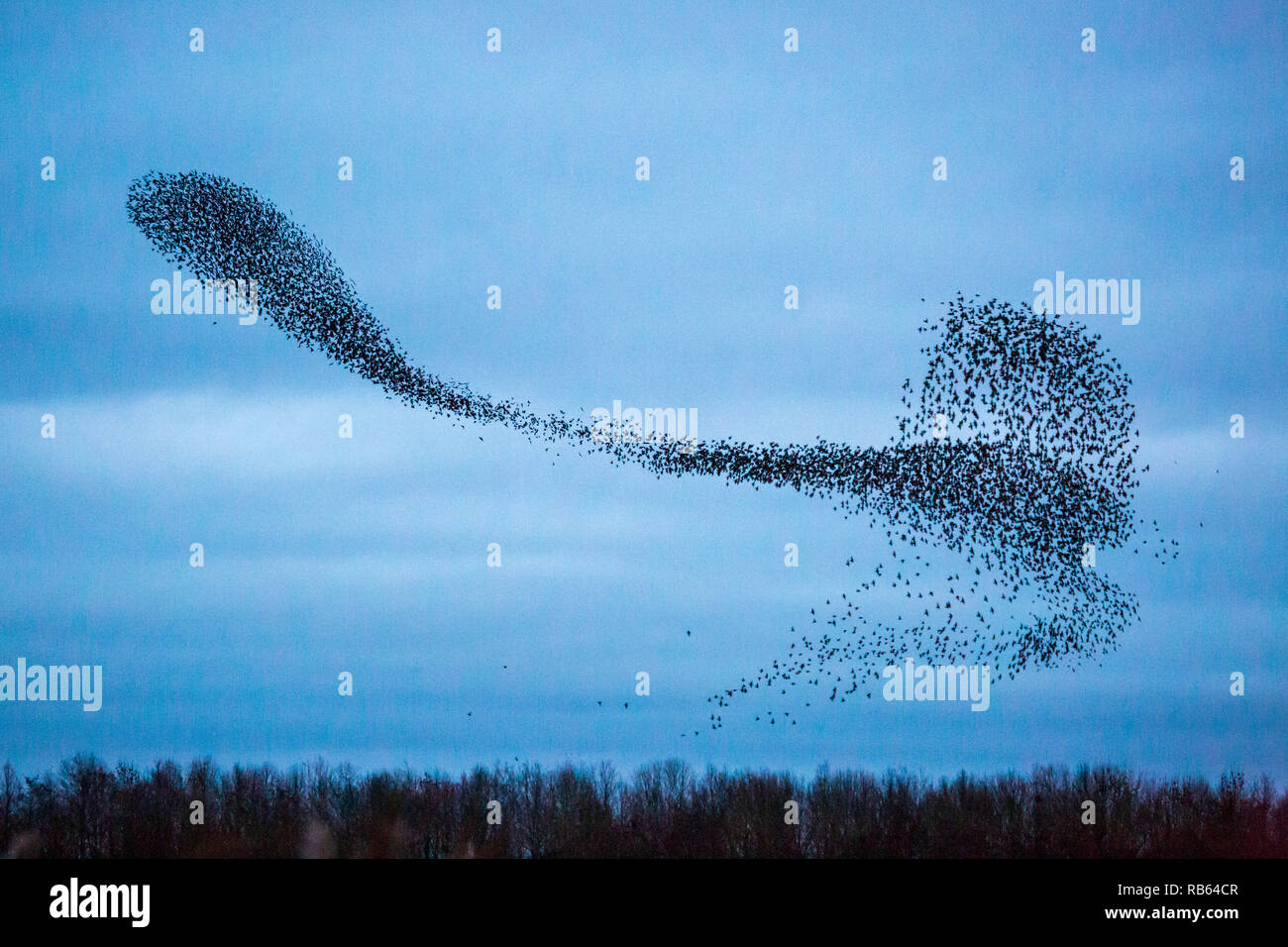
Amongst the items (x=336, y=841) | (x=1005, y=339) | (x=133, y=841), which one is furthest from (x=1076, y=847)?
(x=133, y=841)

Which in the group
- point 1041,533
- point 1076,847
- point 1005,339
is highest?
point 1005,339

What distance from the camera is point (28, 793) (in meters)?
19.2

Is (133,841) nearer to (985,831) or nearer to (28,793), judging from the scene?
(28,793)

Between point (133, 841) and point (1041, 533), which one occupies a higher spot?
point (1041, 533)

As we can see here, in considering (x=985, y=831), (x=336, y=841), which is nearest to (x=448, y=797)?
(x=336, y=841)

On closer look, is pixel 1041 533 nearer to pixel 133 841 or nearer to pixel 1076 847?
pixel 1076 847

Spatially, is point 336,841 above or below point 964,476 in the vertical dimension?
below

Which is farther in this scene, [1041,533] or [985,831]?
[985,831]

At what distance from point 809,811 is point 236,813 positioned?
852 cm

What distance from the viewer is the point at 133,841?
19.2 m

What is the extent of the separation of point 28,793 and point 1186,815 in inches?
677
